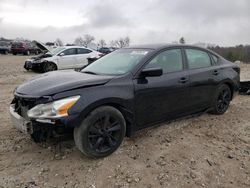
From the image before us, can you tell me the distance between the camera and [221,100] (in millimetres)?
5078

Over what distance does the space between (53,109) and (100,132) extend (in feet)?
2.19

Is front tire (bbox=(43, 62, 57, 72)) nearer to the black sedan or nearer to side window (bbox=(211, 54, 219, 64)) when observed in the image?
the black sedan

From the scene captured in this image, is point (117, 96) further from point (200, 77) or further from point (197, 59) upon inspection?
point (197, 59)

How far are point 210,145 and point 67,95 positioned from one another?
227 centimetres

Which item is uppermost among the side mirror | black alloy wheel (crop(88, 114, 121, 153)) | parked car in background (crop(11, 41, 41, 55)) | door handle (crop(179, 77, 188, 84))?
parked car in background (crop(11, 41, 41, 55))

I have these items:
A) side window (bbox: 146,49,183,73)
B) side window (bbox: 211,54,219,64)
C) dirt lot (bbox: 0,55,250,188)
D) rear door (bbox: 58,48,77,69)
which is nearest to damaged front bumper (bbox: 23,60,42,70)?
rear door (bbox: 58,48,77,69)

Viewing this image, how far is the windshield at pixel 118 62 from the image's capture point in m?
3.70

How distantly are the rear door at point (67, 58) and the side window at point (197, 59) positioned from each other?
8628 millimetres

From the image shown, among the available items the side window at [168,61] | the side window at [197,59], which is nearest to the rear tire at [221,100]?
the side window at [197,59]

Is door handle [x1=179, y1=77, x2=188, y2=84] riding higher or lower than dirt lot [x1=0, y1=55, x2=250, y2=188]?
higher

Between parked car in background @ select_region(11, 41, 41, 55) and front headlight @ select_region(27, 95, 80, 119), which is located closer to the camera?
front headlight @ select_region(27, 95, 80, 119)

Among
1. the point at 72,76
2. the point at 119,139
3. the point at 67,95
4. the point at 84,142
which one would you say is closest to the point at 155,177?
the point at 119,139

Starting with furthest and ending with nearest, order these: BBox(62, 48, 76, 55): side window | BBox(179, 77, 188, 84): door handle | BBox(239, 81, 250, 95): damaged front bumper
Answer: BBox(62, 48, 76, 55): side window < BBox(239, 81, 250, 95): damaged front bumper < BBox(179, 77, 188, 84): door handle

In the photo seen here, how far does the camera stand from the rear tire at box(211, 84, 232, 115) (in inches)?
193
